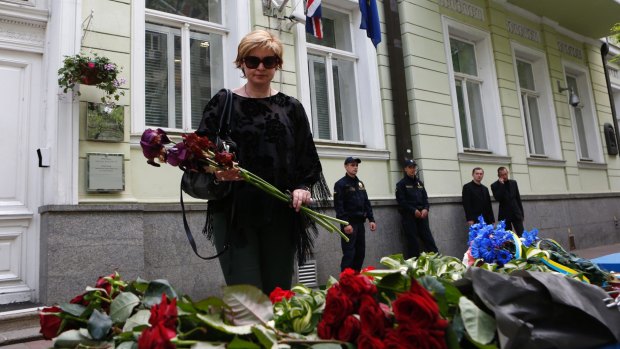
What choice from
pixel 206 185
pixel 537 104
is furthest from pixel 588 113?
pixel 206 185

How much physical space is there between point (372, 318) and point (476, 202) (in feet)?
24.8

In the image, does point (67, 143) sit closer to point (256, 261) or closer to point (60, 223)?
point (60, 223)

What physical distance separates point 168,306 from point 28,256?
4.64 m

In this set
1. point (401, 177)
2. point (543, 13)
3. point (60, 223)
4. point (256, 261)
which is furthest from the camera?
point (543, 13)

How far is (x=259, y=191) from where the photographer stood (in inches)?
74.4

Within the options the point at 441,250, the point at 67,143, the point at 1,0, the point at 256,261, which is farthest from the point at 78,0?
the point at 441,250

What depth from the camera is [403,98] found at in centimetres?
771

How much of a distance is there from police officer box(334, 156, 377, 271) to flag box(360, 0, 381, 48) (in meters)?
2.15

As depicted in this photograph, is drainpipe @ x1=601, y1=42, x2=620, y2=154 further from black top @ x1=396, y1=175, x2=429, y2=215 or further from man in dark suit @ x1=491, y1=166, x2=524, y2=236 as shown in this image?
black top @ x1=396, y1=175, x2=429, y2=215

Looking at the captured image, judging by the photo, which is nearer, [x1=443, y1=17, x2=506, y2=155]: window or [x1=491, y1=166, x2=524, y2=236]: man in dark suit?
[x1=491, y1=166, x2=524, y2=236]: man in dark suit

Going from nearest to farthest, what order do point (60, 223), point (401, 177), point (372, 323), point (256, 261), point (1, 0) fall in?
point (372, 323) < point (256, 261) < point (60, 223) < point (1, 0) < point (401, 177)

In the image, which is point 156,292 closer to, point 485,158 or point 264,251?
point 264,251

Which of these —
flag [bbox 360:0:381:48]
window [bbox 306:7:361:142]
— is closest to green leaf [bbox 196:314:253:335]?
window [bbox 306:7:361:142]

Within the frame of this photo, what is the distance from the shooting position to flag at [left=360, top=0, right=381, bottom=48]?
7.15 meters
